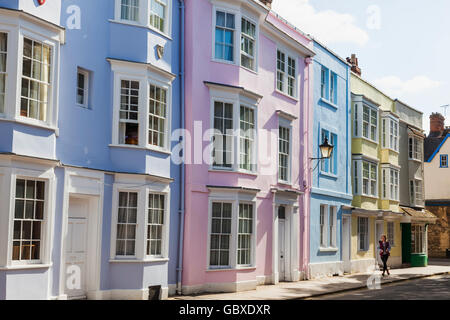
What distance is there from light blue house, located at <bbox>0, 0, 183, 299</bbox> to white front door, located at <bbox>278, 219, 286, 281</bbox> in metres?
6.55

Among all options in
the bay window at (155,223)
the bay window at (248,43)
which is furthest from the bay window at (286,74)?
the bay window at (155,223)

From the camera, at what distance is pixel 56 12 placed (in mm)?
15070

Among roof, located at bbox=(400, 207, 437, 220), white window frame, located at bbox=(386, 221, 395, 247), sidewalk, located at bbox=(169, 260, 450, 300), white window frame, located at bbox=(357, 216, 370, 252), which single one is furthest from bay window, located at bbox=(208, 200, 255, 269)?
roof, located at bbox=(400, 207, 437, 220)

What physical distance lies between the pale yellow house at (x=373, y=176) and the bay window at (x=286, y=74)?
7598 mm

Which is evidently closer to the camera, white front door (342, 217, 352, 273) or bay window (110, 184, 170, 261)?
bay window (110, 184, 170, 261)

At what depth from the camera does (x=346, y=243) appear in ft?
101

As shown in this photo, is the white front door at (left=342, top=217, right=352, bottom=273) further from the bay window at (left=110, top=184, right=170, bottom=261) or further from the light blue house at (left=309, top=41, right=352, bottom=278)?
the bay window at (left=110, top=184, right=170, bottom=261)

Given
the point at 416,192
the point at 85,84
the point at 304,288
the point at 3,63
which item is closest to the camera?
the point at 3,63

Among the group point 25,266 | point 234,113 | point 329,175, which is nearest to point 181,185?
point 234,113

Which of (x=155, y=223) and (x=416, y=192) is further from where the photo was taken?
(x=416, y=192)

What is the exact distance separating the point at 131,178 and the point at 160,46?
4.07m

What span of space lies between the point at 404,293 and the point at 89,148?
1203 centimetres

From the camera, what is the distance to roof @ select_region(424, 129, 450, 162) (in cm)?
5172

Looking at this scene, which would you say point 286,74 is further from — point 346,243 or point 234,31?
point 346,243
